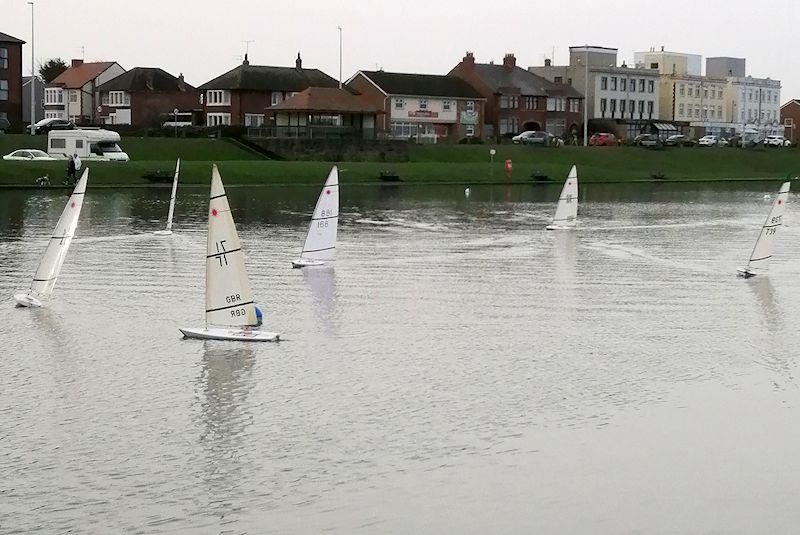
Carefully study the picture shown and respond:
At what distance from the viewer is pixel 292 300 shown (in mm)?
38719

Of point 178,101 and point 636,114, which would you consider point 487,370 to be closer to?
point 178,101

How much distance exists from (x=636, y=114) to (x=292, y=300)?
14814cm

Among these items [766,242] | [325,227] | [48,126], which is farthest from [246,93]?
[766,242]

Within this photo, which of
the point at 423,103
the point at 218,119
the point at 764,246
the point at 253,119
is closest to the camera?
the point at 764,246

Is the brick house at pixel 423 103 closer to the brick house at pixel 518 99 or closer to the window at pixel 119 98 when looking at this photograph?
the brick house at pixel 518 99

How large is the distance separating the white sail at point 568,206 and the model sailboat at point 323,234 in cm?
2040

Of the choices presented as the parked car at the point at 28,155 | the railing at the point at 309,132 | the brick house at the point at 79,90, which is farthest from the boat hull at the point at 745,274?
the brick house at the point at 79,90

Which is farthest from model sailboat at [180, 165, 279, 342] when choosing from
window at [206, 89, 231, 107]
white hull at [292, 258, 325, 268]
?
window at [206, 89, 231, 107]

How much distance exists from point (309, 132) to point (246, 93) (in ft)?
59.3

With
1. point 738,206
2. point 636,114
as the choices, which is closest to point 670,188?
point 738,206

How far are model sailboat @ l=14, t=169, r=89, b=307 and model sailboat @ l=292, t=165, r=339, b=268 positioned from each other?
34.8ft

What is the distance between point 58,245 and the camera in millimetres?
35969

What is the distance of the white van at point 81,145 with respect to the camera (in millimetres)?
98688

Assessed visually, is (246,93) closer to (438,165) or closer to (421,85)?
(421,85)
